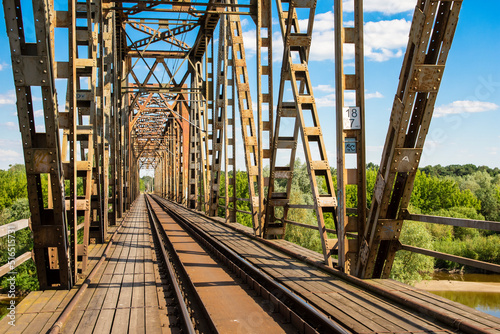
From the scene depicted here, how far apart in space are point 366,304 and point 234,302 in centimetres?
183

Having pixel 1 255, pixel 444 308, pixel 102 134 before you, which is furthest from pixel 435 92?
pixel 1 255

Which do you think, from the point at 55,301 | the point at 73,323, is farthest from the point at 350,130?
the point at 55,301

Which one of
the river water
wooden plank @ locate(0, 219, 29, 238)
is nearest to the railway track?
wooden plank @ locate(0, 219, 29, 238)

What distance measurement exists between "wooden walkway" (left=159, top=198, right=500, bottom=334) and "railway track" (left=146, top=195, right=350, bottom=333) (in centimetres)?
22

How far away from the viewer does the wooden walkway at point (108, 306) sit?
4695mm

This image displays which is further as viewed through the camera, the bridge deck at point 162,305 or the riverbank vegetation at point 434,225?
the riverbank vegetation at point 434,225

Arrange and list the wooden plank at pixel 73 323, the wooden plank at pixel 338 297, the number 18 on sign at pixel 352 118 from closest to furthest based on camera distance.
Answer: the wooden plank at pixel 338 297 < the wooden plank at pixel 73 323 < the number 18 on sign at pixel 352 118

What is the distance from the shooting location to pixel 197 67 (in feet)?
82.7

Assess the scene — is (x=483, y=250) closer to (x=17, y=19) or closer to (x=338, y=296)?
(x=338, y=296)

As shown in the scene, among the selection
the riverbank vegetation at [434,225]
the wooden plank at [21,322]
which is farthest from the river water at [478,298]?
the wooden plank at [21,322]

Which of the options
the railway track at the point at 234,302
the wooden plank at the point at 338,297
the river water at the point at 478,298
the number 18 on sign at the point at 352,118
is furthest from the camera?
the river water at the point at 478,298

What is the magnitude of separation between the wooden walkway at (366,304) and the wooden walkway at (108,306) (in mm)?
1869

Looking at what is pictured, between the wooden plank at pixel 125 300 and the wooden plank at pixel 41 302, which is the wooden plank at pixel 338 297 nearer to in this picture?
the wooden plank at pixel 125 300

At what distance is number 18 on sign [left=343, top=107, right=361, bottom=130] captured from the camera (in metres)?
6.84
